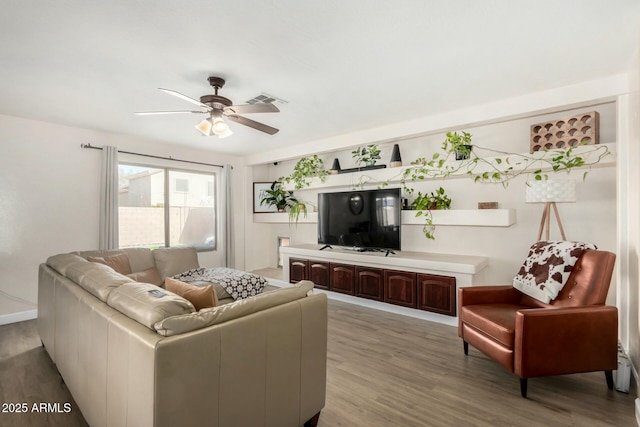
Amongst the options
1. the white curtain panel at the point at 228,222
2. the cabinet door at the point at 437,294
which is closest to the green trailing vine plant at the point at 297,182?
the white curtain panel at the point at 228,222

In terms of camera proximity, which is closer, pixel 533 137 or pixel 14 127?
pixel 533 137

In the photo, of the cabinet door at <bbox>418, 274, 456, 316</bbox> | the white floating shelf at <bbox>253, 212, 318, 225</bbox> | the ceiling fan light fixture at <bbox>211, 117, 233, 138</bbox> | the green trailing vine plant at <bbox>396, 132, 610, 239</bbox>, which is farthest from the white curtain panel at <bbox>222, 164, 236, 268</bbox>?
the cabinet door at <bbox>418, 274, 456, 316</bbox>

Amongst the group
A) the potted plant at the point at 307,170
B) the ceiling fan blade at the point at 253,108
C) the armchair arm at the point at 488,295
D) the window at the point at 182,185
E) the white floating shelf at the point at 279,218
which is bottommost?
the armchair arm at the point at 488,295

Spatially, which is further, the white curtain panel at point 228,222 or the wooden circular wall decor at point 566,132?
the white curtain panel at point 228,222

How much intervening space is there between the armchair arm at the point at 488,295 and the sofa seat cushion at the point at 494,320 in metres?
0.06

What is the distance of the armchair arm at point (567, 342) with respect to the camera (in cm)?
210

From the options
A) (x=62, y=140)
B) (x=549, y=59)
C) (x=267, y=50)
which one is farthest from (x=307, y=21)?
(x=62, y=140)

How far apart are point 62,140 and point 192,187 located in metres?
1.94

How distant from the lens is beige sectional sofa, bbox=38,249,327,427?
3.87 ft

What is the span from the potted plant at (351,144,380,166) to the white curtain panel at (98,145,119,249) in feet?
11.6

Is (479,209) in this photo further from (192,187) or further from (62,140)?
(62,140)

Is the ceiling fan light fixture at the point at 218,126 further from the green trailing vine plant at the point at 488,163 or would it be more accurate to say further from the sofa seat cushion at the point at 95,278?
the green trailing vine plant at the point at 488,163

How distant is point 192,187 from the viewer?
5602mm

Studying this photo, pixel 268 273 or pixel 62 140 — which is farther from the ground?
pixel 62 140
